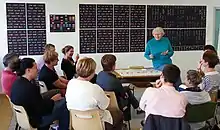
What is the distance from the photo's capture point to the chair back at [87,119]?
10.1ft

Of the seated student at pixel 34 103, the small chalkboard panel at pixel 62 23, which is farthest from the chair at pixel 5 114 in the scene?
the small chalkboard panel at pixel 62 23

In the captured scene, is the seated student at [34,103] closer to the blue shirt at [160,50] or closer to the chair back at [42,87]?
the chair back at [42,87]

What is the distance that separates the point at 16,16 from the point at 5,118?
2.30 m

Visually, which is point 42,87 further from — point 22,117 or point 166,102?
point 166,102

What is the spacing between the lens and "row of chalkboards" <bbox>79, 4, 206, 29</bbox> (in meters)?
6.83

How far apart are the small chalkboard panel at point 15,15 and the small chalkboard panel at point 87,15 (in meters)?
1.19

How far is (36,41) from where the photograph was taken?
6621 millimetres

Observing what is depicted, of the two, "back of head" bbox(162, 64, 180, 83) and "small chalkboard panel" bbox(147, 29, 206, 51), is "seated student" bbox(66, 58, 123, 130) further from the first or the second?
"small chalkboard panel" bbox(147, 29, 206, 51)

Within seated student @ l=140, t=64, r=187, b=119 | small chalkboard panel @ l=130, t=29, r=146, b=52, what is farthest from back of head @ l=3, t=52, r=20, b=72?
small chalkboard panel @ l=130, t=29, r=146, b=52

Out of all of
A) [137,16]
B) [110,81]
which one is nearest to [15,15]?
[137,16]

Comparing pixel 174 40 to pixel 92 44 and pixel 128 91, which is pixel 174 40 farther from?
pixel 128 91

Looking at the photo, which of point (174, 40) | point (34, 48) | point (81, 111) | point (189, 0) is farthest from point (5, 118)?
point (189, 0)

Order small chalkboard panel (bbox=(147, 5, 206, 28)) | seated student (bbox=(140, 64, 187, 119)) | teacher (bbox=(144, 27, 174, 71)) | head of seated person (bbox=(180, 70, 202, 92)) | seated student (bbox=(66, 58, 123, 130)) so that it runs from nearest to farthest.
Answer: seated student (bbox=(140, 64, 187, 119)), seated student (bbox=(66, 58, 123, 130)), head of seated person (bbox=(180, 70, 202, 92)), teacher (bbox=(144, 27, 174, 71)), small chalkboard panel (bbox=(147, 5, 206, 28))

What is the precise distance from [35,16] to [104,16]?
1467 millimetres
